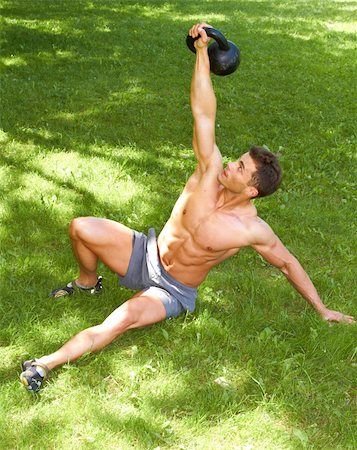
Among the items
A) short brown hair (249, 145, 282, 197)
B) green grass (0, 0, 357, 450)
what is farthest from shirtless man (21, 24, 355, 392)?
green grass (0, 0, 357, 450)

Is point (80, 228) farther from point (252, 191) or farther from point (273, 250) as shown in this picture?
point (273, 250)

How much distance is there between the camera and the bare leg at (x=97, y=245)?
445 centimetres

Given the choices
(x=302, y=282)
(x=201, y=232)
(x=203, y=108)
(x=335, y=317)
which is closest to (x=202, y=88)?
(x=203, y=108)

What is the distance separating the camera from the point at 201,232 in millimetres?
4410

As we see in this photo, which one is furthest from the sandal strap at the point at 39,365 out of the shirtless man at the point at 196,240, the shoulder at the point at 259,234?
the shoulder at the point at 259,234

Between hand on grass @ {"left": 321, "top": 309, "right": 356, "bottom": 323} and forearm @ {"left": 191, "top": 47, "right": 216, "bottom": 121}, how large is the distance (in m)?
1.70

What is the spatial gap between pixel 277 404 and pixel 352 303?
145 cm

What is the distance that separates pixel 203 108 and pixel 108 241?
3.83 feet

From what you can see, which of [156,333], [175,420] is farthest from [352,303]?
[175,420]

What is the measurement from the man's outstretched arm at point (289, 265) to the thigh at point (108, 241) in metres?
0.95

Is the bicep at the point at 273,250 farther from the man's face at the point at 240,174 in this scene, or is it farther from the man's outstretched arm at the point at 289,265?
the man's face at the point at 240,174

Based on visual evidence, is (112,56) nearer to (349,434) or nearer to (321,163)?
(321,163)

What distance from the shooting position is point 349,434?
380 cm

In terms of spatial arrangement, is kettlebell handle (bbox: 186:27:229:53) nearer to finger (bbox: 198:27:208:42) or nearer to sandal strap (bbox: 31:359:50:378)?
finger (bbox: 198:27:208:42)
